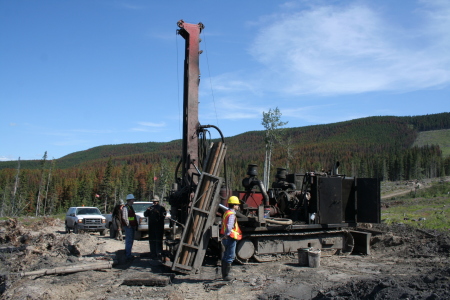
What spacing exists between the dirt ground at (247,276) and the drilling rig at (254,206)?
48 centimetres

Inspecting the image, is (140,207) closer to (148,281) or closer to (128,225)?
(128,225)

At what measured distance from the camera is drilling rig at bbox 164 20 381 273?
9344 mm

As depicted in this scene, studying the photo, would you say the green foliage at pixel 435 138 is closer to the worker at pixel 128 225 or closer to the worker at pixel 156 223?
the worker at pixel 156 223

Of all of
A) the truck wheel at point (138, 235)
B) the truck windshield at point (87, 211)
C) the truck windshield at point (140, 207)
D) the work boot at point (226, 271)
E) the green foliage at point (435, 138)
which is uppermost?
the green foliage at point (435, 138)

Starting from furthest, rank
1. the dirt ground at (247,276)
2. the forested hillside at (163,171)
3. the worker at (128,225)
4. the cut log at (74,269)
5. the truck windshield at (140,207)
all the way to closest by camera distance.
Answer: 1. the forested hillside at (163,171)
2. the truck windshield at (140,207)
3. the worker at (128,225)
4. the cut log at (74,269)
5. the dirt ground at (247,276)

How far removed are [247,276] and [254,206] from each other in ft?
11.0

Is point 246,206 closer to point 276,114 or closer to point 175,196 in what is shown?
point 175,196

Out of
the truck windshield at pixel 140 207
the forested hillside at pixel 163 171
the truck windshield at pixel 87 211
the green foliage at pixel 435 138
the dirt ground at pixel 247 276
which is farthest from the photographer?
the green foliage at pixel 435 138

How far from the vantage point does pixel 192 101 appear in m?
10.9

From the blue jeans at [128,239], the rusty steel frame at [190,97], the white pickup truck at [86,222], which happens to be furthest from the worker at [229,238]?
the white pickup truck at [86,222]

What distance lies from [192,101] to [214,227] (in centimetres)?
367

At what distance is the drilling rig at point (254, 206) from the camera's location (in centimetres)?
934

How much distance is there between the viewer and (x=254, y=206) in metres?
12.1

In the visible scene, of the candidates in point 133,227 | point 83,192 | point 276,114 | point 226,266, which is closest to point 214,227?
point 226,266
